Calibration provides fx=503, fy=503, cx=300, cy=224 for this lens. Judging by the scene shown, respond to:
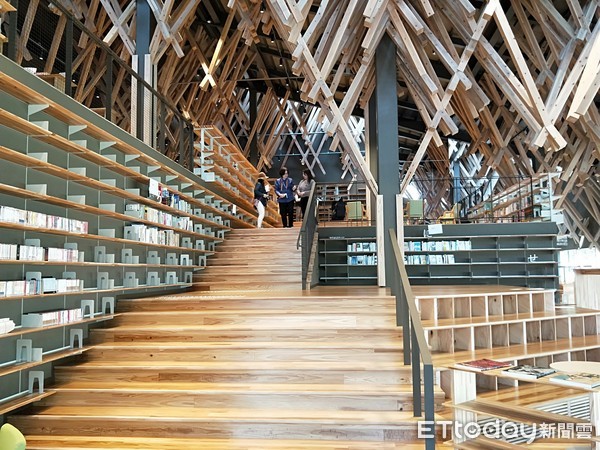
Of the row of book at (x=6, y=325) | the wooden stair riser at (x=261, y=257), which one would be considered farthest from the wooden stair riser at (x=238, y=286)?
the row of book at (x=6, y=325)

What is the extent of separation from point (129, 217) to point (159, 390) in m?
2.13

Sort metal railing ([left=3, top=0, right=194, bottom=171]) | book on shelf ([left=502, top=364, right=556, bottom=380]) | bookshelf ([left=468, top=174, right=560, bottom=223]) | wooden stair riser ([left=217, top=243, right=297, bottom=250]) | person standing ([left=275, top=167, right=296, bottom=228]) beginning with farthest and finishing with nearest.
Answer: person standing ([left=275, top=167, right=296, bottom=228]) < bookshelf ([left=468, top=174, right=560, bottom=223]) < wooden stair riser ([left=217, top=243, right=297, bottom=250]) < metal railing ([left=3, top=0, right=194, bottom=171]) < book on shelf ([left=502, top=364, right=556, bottom=380])

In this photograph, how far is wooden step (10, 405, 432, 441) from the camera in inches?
146

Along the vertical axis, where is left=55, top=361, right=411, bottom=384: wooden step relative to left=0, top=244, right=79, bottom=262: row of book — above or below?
below

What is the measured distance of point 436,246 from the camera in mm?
10195

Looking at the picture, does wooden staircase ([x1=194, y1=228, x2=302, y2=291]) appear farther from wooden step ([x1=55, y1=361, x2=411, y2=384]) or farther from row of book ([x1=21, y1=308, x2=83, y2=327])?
row of book ([x1=21, y1=308, x2=83, y2=327])

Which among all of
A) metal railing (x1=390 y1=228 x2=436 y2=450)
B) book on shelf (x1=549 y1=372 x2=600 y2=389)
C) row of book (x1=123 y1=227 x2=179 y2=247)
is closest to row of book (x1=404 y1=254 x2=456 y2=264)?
row of book (x1=123 y1=227 x2=179 y2=247)

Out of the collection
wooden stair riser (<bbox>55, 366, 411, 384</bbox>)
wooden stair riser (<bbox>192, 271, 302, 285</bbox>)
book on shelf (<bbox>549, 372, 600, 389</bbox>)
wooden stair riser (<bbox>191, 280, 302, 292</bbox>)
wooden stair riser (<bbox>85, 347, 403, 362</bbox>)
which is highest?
wooden stair riser (<bbox>192, 271, 302, 285</bbox>)

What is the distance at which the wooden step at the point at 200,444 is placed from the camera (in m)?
3.59

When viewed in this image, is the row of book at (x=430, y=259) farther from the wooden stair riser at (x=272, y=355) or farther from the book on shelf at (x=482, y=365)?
the book on shelf at (x=482, y=365)

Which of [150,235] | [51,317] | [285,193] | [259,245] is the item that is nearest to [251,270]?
[259,245]

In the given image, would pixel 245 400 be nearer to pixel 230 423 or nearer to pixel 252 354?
pixel 230 423

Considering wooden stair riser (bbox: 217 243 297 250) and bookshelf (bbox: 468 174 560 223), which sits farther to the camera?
bookshelf (bbox: 468 174 560 223)

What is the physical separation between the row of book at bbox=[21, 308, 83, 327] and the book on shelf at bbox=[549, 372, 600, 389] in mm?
3802
